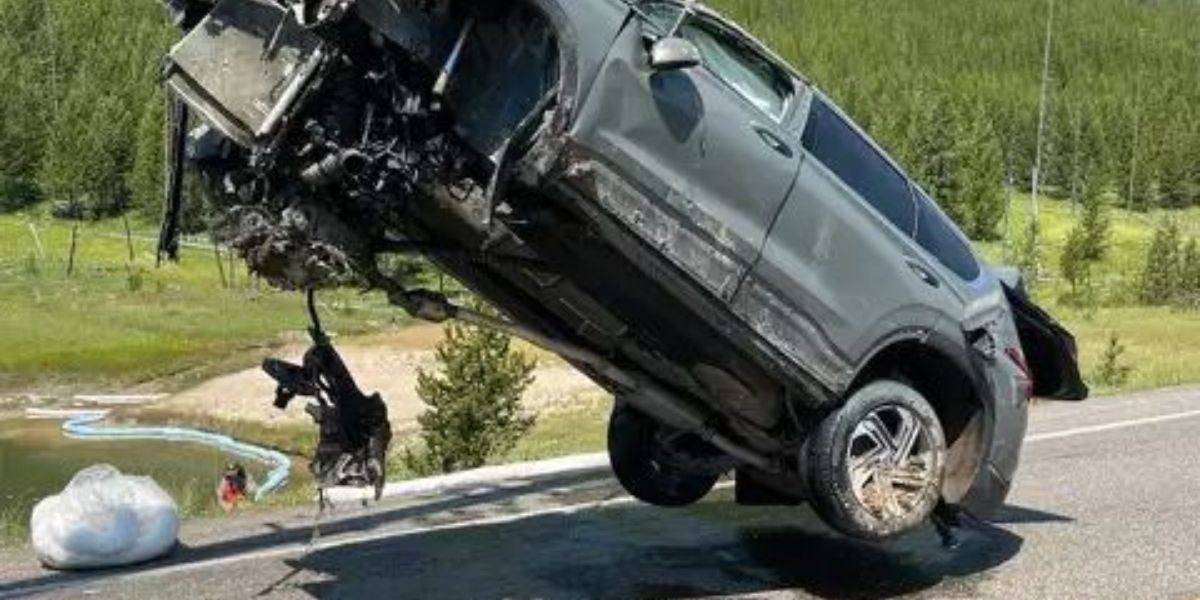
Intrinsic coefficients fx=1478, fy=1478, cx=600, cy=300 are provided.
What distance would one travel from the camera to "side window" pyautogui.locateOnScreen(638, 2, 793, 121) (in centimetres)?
616

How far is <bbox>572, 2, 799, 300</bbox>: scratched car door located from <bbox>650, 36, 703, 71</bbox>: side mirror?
0.38 feet

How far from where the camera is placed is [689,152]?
586 centimetres

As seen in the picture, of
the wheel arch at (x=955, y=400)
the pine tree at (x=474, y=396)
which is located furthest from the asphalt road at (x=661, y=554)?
the pine tree at (x=474, y=396)

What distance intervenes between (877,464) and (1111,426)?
5.94m

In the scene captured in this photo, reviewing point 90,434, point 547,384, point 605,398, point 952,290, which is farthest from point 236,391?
point 952,290

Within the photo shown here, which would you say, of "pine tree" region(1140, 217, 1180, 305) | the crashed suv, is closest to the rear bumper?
the crashed suv

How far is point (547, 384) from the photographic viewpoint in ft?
140

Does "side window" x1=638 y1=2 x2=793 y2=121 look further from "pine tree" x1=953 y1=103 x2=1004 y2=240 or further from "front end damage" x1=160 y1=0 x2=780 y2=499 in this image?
"pine tree" x1=953 y1=103 x2=1004 y2=240

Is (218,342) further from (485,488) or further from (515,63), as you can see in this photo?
(515,63)

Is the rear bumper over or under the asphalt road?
over

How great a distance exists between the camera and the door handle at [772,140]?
6.13 m

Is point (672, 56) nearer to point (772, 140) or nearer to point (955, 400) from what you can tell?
point (772, 140)

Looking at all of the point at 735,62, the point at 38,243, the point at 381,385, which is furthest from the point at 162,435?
the point at 38,243

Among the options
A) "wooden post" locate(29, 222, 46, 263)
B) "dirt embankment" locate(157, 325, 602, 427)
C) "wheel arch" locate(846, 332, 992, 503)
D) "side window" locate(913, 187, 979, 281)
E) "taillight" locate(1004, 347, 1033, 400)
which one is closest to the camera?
"wheel arch" locate(846, 332, 992, 503)
